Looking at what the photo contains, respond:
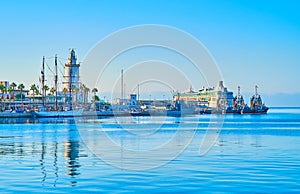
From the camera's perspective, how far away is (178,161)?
3262 centimetres

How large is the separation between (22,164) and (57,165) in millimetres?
2208

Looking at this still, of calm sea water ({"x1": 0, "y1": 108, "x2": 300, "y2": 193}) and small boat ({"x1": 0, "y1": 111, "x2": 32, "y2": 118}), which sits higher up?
small boat ({"x1": 0, "y1": 111, "x2": 32, "y2": 118})

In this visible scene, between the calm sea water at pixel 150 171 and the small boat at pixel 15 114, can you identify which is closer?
the calm sea water at pixel 150 171

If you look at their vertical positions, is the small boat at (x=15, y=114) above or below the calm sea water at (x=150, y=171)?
above

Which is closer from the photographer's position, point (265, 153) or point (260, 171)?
point (260, 171)

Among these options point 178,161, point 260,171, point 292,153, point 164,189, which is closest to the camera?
point 164,189

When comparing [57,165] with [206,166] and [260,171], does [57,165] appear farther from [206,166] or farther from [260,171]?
[260,171]

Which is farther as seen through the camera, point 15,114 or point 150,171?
point 15,114

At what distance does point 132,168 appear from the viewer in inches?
1149

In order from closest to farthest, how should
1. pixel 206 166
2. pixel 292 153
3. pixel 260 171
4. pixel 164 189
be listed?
pixel 164 189 < pixel 260 171 < pixel 206 166 < pixel 292 153

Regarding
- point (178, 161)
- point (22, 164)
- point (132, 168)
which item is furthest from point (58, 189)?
point (178, 161)

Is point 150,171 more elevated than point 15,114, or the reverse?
point 15,114

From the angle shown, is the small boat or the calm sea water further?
the small boat

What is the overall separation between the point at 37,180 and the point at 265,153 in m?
19.6
